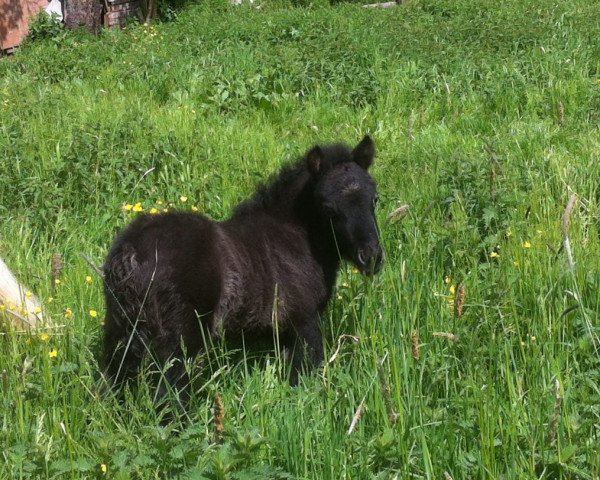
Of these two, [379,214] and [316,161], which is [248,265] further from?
[379,214]

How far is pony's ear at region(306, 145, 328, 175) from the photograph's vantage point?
513 cm

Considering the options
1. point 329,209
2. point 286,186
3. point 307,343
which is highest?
point 286,186

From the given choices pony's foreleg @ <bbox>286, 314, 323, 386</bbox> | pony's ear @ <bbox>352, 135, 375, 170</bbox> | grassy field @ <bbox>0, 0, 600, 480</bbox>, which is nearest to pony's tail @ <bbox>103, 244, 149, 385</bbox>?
grassy field @ <bbox>0, 0, 600, 480</bbox>

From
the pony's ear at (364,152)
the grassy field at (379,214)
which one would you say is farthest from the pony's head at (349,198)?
the grassy field at (379,214)

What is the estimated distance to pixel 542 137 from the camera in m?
8.05

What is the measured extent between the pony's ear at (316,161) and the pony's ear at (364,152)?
0.65 feet

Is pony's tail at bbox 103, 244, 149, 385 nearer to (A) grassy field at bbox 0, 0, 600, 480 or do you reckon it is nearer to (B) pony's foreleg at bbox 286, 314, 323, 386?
(A) grassy field at bbox 0, 0, 600, 480

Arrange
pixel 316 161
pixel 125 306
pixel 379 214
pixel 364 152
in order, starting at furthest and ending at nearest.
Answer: pixel 379 214, pixel 364 152, pixel 316 161, pixel 125 306

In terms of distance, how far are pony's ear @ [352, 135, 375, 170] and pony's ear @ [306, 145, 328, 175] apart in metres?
0.20

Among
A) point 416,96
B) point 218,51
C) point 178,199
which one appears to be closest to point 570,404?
point 178,199

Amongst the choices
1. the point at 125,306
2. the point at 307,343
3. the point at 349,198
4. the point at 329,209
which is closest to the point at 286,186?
the point at 329,209

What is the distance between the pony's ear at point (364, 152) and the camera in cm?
527

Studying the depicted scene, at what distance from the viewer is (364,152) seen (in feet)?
17.3

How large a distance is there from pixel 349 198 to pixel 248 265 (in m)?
0.68
